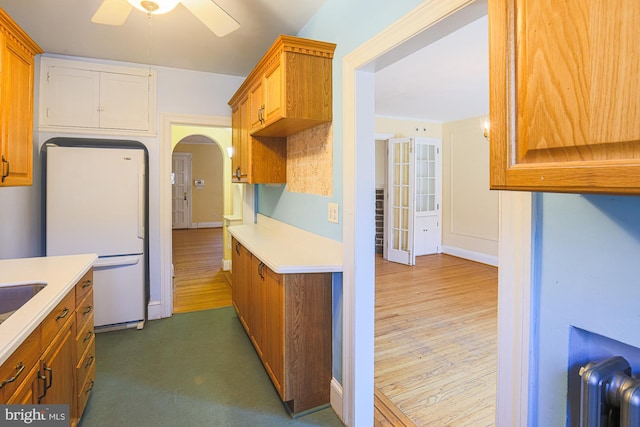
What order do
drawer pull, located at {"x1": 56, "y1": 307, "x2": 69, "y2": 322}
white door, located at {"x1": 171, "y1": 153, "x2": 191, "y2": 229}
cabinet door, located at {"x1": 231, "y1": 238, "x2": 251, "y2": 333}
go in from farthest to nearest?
1. white door, located at {"x1": 171, "y1": 153, "x2": 191, "y2": 229}
2. cabinet door, located at {"x1": 231, "y1": 238, "x2": 251, "y2": 333}
3. drawer pull, located at {"x1": 56, "y1": 307, "x2": 69, "y2": 322}

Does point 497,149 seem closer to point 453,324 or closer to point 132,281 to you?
point 453,324

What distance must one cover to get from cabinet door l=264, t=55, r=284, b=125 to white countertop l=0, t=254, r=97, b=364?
4.66 feet

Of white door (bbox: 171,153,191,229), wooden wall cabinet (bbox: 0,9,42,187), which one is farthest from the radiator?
white door (bbox: 171,153,191,229)

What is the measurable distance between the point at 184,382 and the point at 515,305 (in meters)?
2.20

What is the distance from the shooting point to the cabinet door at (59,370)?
4.37ft

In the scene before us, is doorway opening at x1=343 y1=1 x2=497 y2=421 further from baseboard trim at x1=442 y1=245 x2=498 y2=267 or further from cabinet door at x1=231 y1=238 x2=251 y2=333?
baseboard trim at x1=442 y1=245 x2=498 y2=267

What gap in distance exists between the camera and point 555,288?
3.02 ft

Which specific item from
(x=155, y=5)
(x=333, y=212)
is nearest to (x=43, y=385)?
(x=333, y=212)

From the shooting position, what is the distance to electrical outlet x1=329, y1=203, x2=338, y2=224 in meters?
2.06

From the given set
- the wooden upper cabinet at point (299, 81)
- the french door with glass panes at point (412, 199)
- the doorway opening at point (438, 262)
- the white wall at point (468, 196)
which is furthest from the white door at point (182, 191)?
the wooden upper cabinet at point (299, 81)

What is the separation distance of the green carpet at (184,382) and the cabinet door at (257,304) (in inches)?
8.5

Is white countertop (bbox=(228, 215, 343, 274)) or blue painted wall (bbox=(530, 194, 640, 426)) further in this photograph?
white countertop (bbox=(228, 215, 343, 274))

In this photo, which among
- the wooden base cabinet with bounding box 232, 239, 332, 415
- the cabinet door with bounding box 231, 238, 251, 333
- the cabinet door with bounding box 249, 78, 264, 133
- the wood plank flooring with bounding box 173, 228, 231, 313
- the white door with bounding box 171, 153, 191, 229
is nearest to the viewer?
the wooden base cabinet with bounding box 232, 239, 332, 415

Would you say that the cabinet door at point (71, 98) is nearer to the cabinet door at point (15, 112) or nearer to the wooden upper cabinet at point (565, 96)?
the cabinet door at point (15, 112)
